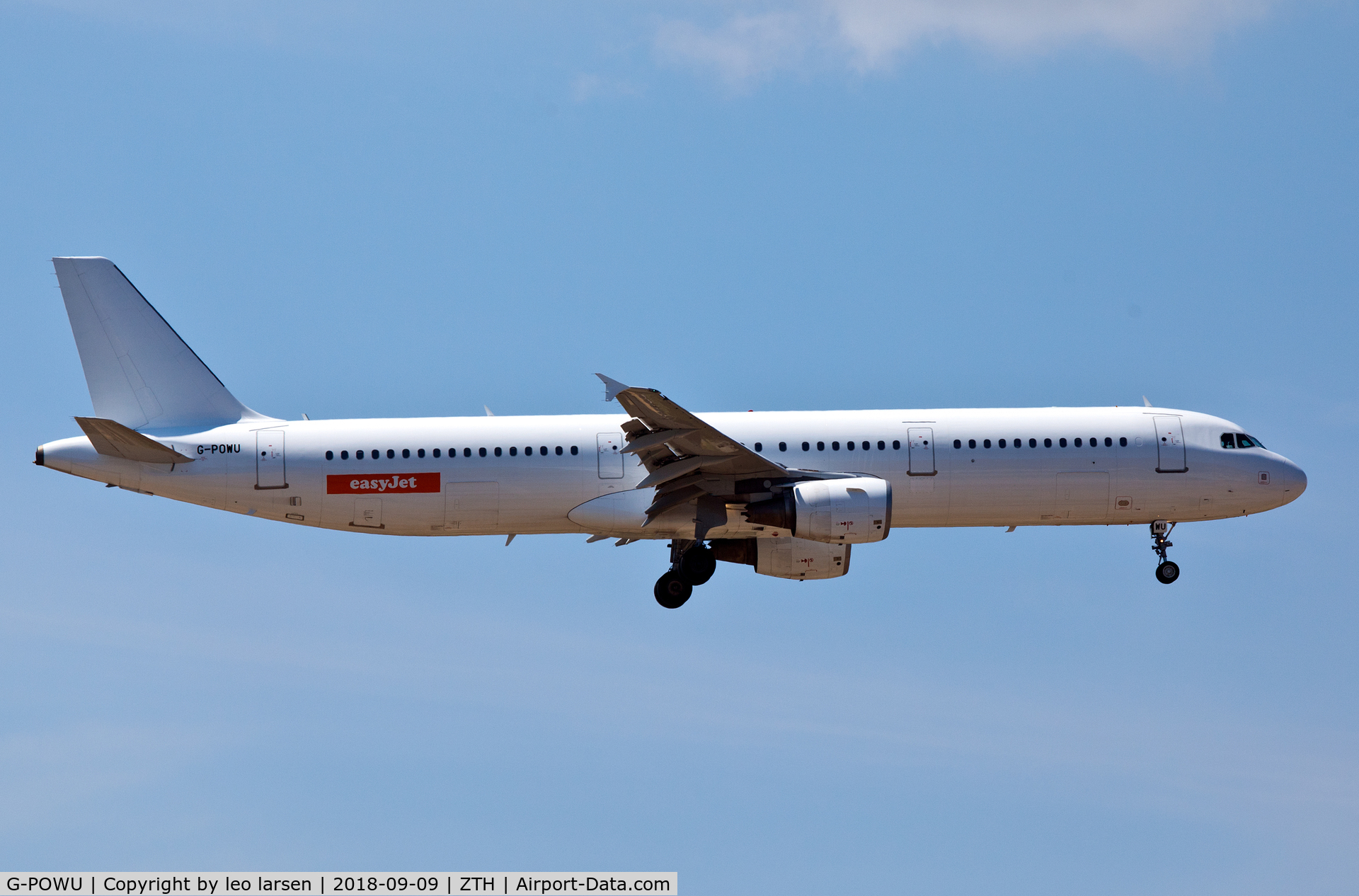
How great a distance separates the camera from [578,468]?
107 ft

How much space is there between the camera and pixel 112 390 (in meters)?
34.2

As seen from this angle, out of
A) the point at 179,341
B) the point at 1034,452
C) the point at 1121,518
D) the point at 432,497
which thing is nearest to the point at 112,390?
the point at 179,341

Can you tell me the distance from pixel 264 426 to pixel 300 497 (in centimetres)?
217

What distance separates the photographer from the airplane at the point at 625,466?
106ft

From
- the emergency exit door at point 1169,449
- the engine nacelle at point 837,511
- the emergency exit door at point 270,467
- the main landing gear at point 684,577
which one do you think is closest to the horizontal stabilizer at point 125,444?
the emergency exit door at point 270,467

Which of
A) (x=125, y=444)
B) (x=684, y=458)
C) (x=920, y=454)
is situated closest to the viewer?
(x=684, y=458)

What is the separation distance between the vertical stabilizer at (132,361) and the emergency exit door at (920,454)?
1614 cm

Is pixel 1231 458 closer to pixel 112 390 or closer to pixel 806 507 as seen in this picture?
pixel 806 507

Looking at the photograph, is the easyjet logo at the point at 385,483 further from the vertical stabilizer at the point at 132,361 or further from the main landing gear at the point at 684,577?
the main landing gear at the point at 684,577

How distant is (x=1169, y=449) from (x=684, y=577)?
12531mm

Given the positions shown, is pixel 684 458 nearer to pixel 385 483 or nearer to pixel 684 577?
pixel 684 577

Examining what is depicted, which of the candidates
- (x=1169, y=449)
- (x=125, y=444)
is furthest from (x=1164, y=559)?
(x=125, y=444)

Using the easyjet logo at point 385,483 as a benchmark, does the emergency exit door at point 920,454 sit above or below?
above

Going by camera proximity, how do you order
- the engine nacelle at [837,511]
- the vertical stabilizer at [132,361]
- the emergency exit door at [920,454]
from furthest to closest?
the vertical stabilizer at [132,361] < the emergency exit door at [920,454] < the engine nacelle at [837,511]
